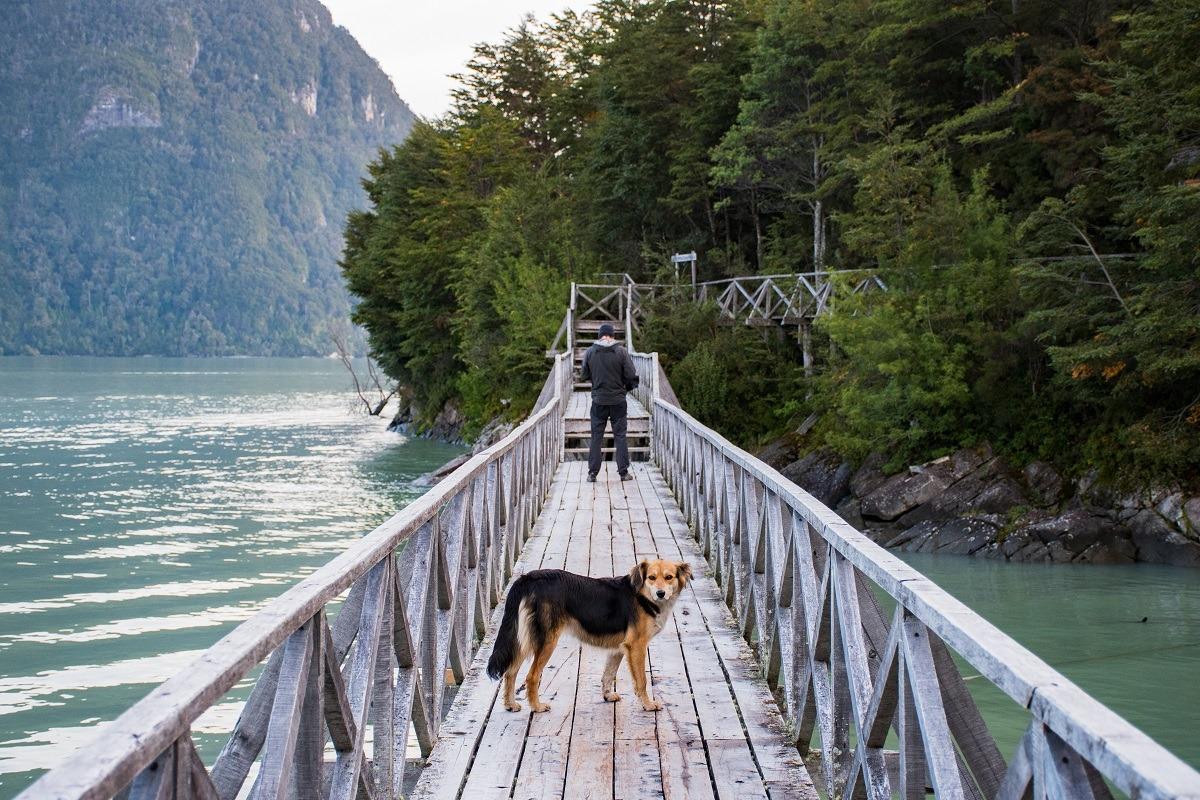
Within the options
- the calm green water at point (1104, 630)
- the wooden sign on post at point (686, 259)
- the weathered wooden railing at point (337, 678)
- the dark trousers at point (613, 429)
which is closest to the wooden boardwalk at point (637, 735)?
the weathered wooden railing at point (337, 678)

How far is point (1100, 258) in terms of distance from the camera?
18781 millimetres

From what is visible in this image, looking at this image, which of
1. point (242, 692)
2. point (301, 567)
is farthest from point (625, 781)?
point (301, 567)

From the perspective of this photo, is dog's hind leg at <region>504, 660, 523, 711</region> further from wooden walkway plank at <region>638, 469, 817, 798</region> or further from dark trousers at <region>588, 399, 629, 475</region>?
dark trousers at <region>588, 399, 629, 475</region>

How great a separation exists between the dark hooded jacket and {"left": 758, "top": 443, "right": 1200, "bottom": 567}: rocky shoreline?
342 inches

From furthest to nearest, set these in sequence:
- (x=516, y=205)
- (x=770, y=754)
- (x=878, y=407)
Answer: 1. (x=516, y=205)
2. (x=878, y=407)
3. (x=770, y=754)

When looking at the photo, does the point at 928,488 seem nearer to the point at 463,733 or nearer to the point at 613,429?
the point at 613,429

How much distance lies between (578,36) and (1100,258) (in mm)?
34860

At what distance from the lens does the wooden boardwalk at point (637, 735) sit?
4.39 meters

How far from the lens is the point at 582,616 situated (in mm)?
5184

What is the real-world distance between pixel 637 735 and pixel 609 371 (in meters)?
8.32

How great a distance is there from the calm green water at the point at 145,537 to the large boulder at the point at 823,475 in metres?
9.27

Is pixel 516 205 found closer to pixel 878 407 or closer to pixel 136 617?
pixel 878 407

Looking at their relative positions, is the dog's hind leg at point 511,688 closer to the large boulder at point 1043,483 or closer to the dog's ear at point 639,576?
the dog's ear at point 639,576

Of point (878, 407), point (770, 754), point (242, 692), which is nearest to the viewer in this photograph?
point (770, 754)
